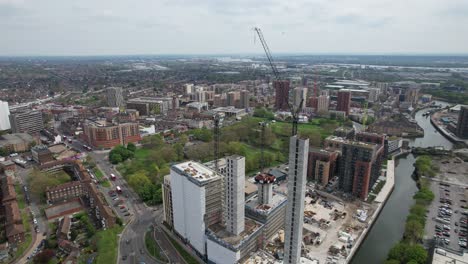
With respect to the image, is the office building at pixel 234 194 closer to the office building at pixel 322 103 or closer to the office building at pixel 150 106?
the office building at pixel 322 103

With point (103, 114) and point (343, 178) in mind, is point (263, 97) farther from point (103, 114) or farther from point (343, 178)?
point (343, 178)

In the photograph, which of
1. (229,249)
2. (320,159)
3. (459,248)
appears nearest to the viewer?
(229,249)

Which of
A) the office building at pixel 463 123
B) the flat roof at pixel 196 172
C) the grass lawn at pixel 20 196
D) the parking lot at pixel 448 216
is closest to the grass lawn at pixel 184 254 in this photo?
the flat roof at pixel 196 172

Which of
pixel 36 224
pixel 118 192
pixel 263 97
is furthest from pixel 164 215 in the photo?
pixel 263 97

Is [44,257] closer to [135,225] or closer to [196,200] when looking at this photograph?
[135,225]

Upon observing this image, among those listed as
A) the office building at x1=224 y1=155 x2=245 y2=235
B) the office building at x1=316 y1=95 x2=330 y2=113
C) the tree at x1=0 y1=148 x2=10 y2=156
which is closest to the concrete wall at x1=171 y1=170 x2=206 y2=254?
the office building at x1=224 y1=155 x2=245 y2=235

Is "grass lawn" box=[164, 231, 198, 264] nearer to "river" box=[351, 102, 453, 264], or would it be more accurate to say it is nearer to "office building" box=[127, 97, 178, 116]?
"river" box=[351, 102, 453, 264]
